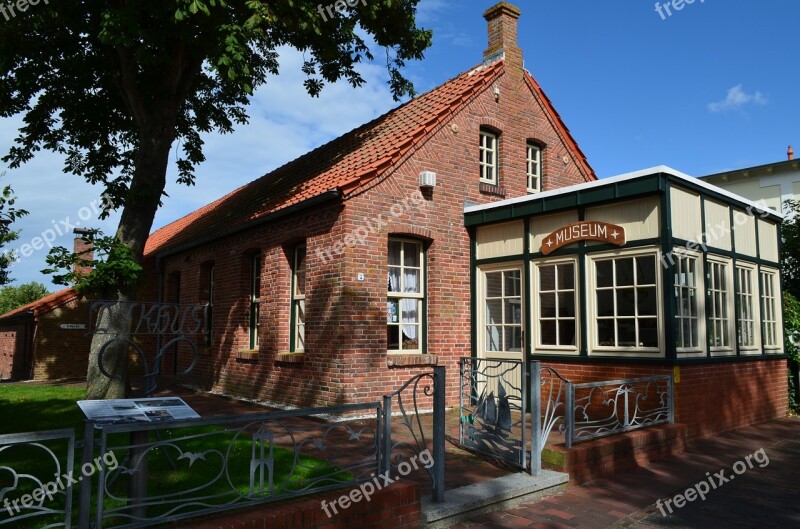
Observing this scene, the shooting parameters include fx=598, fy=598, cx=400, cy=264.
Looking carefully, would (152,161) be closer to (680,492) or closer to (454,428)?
(454,428)

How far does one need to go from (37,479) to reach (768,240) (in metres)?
12.4

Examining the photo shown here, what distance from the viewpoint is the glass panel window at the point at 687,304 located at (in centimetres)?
855

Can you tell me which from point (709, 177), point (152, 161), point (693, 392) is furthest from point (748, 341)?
point (709, 177)

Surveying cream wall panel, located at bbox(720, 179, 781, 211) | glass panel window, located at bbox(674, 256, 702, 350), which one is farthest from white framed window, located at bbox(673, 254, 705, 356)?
cream wall panel, located at bbox(720, 179, 781, 211)

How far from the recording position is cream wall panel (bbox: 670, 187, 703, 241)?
866 cm

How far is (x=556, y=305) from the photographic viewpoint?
981cm

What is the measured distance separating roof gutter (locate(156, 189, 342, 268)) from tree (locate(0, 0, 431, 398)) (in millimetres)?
1778

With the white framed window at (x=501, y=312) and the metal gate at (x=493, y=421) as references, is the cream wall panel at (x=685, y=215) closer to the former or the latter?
the white framed window at (x=501, y=312)

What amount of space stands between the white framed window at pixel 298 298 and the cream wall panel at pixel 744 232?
7.71 metres

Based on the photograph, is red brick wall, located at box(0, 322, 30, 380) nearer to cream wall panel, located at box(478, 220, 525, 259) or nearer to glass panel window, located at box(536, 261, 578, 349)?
cream wall panel, located at box(478, 220, 525, 259)

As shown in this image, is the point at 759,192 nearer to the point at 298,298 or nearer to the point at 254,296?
the point at 254,296

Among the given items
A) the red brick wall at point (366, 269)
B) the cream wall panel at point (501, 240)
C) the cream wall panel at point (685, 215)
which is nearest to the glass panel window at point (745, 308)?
the cream wall panel at point (685, 215)

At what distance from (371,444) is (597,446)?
270 cm

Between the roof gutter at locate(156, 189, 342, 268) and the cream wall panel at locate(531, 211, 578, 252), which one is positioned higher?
the roof gutter at locate(156, 189, 342, 268)
